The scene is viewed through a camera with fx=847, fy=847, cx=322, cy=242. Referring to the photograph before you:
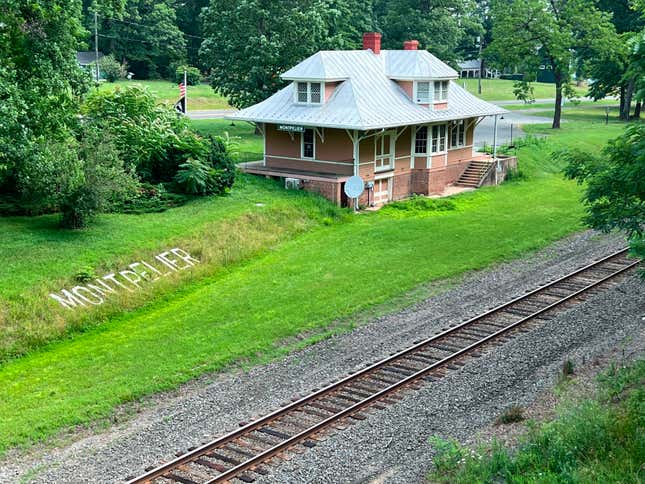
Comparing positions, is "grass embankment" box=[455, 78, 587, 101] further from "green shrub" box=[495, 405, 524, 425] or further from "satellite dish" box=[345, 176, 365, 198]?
"green shrub" box=[495, 405, 524, 425]

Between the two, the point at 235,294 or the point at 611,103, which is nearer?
the point at 235,294

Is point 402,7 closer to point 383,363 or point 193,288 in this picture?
point 193,288

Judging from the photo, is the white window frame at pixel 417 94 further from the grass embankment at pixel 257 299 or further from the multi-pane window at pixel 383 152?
the grass embankment at pixel 257 299

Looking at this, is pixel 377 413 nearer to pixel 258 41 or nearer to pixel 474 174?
pixel 474 174

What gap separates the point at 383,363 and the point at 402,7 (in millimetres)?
54779

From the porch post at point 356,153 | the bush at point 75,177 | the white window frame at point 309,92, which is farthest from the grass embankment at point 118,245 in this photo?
the white window frame at point 309,92

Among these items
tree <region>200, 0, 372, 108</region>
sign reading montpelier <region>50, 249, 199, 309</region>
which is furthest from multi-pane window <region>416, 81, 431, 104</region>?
sign reading montpelier <region>50, 249, 199, 309</region>

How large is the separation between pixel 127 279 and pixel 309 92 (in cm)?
1557

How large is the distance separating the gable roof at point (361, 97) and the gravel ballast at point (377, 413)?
41.9 ft

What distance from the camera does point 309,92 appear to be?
3638 cm

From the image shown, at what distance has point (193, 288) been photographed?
24516 mm

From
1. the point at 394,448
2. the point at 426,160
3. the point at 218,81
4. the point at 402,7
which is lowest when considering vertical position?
the point at 394,448

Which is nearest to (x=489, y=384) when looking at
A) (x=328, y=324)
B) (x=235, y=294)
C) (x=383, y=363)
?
(x=383, y=363)

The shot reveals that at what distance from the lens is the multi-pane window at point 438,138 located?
1529 inches
